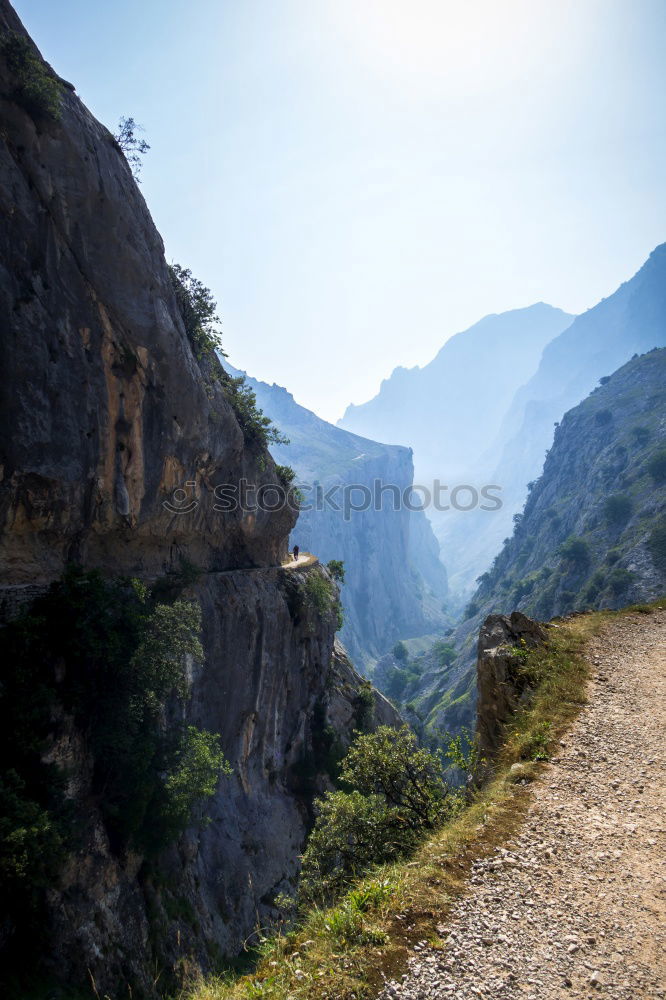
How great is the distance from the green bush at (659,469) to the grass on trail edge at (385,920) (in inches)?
4011

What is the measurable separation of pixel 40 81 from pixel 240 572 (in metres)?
27.4

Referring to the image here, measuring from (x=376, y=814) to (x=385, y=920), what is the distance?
5.07 metres

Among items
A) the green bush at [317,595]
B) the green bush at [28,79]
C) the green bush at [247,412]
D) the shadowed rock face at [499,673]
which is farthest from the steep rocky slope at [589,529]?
the green bush at [28,79]

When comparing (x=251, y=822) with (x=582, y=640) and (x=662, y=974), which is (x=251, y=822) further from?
(x=662, y=974)

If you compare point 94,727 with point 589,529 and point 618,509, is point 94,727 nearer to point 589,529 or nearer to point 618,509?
point 618,509

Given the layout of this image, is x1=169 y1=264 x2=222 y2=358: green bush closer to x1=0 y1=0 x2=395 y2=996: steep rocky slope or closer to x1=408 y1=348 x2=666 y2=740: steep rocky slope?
x1=0 y1=0 x2=395 y2=996: steep rocky slope

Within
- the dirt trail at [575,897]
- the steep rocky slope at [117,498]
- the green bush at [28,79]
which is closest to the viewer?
the dirt trail at [575,897]

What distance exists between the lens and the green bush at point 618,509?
3728 inches

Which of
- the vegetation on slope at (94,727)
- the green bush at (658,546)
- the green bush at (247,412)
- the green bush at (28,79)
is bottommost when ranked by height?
the vegetation on slope at (94,727)

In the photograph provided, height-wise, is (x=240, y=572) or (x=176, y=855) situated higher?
(x=240, y=572)

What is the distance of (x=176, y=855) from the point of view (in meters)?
21.7

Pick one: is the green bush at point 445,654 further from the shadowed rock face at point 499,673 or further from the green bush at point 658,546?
the shadowed rock face at point 499,673

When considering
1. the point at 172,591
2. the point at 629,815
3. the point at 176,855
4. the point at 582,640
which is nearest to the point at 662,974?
the point at 629,815

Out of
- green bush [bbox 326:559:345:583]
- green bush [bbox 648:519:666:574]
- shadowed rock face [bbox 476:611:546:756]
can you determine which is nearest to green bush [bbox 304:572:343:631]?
green bush [bbox 326:559:345:583]
